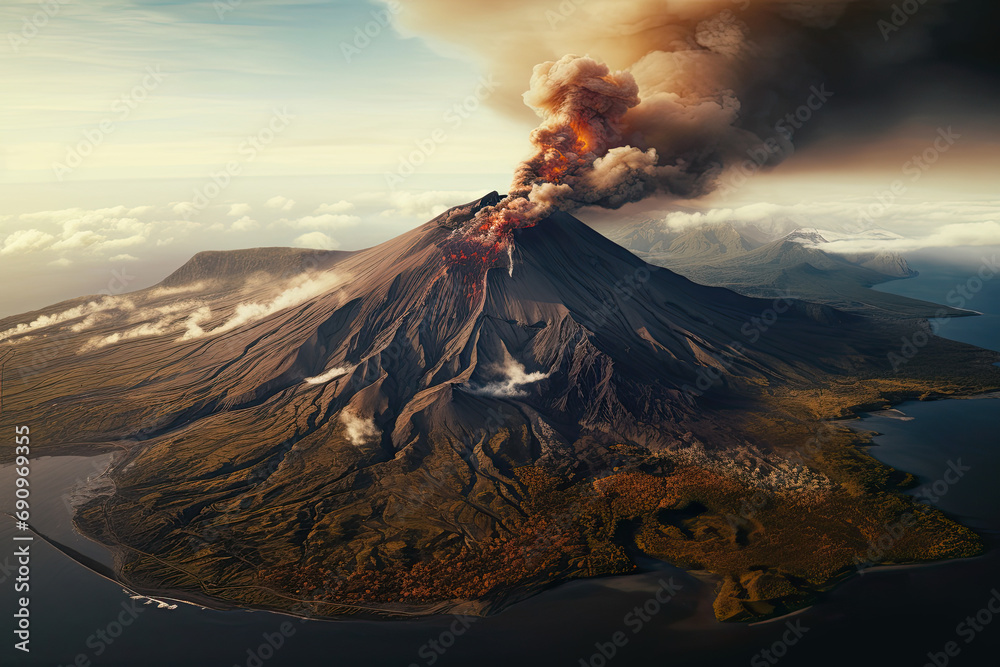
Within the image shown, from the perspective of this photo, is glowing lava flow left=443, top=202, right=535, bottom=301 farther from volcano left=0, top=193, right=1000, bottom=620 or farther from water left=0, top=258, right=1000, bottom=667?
water left=0, top=258, right=1000, bottom=667

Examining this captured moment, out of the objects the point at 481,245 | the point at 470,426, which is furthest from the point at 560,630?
the point at 481,245

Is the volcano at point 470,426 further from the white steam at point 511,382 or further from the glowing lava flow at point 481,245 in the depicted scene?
the glowing lava flow at point 481,245

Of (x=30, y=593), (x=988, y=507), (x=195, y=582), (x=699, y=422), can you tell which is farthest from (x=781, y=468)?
(x=30, y=593)

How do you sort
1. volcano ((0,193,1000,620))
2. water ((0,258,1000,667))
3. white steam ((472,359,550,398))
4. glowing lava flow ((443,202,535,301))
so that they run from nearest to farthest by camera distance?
water ((0,258,1000,667))
volcano ((0,193,1000,620))
white steam ((472,359,550,398))
glowing lava flow ((443,202,535,301))

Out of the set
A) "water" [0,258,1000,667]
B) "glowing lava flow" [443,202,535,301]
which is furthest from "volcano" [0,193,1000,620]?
"water" [0,258,1000,667]

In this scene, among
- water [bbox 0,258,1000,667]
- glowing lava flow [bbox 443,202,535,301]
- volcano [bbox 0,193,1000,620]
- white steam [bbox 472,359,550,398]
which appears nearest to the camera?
water [bbox 0,258,1000,667]

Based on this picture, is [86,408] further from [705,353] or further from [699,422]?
[705,353]

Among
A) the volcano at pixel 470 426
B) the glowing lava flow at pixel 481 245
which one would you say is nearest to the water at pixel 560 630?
the volcano at pixel 470 426
